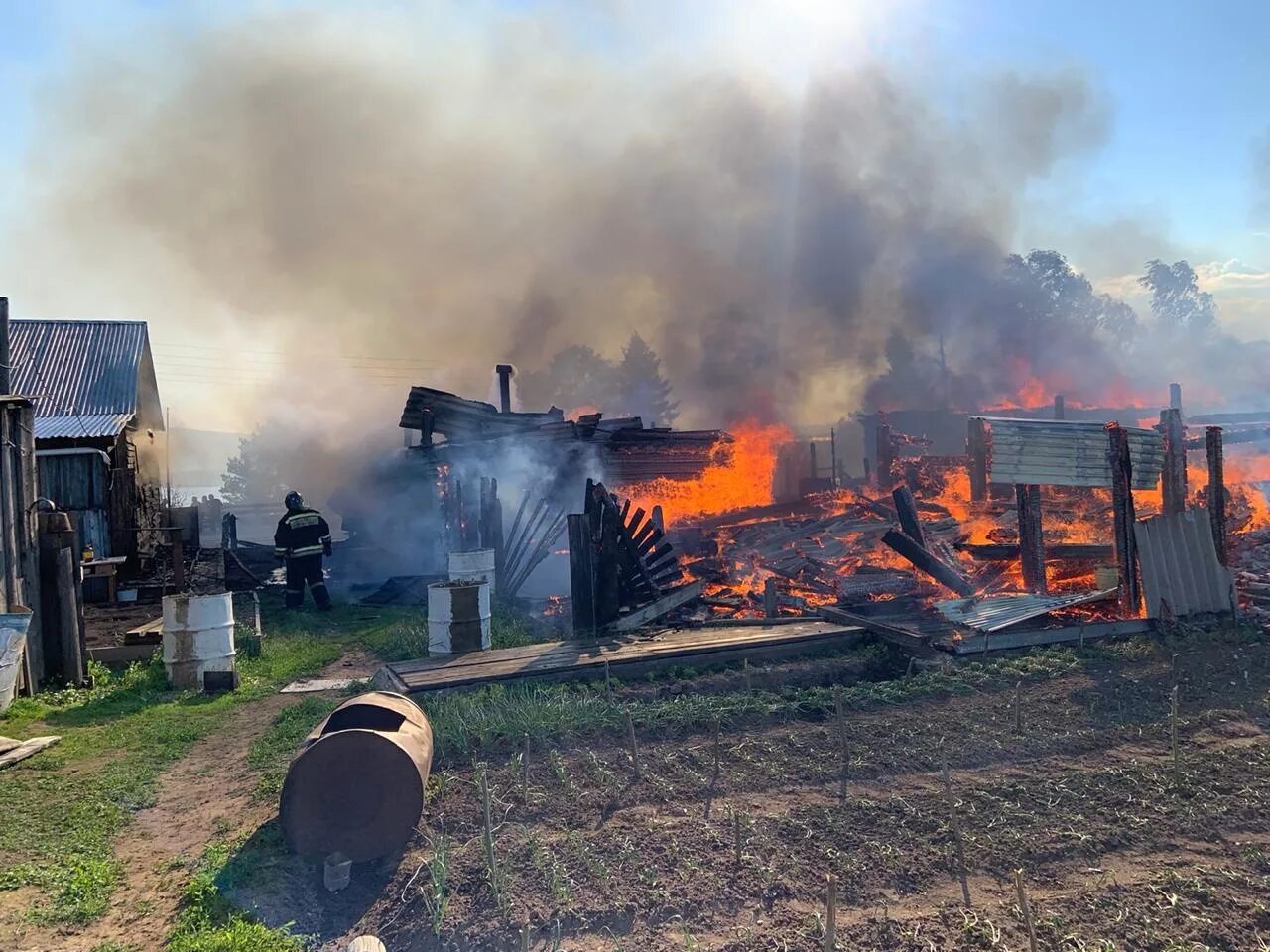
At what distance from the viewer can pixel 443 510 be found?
17469 millimetres

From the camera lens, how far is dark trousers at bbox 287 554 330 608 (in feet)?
45.4

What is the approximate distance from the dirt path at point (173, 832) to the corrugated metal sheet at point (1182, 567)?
1107 cm

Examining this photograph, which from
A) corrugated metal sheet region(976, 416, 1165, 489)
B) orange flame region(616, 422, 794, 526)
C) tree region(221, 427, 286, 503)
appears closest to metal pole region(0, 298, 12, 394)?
orange flame region(616, 422, 794, 526)

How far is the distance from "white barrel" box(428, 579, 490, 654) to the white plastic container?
4.18m

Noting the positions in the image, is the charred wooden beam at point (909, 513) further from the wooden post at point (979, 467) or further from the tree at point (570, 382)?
the tree at point (570, 382)

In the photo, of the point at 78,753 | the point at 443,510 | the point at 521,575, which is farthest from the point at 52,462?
the point at 78,753

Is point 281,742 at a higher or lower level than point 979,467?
lower

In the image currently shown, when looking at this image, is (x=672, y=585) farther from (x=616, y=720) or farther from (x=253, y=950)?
(x=253, y=950)

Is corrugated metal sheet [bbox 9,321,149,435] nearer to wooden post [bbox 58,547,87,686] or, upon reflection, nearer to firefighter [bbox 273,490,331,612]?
firefighter [bbox 273,490,331,612]

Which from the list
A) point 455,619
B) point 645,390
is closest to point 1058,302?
point 645,390

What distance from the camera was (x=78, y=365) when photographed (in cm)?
2022

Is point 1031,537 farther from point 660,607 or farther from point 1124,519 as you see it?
point 660,607

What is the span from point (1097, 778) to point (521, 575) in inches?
437

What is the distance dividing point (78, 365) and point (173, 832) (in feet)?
62.5
